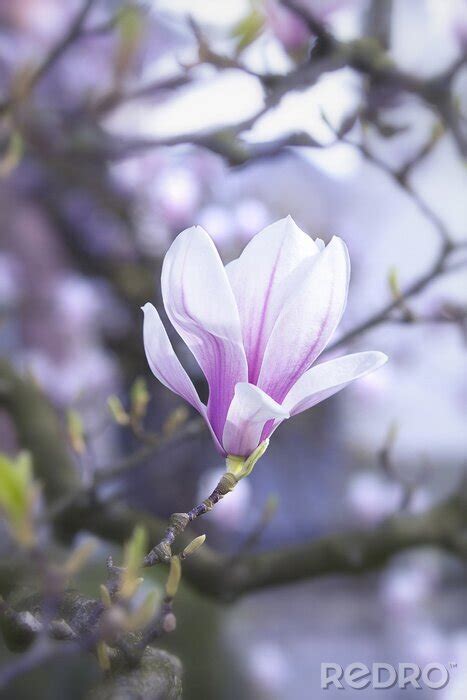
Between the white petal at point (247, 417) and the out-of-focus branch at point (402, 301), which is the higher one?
the out-of-focus branch at point (402, 301)

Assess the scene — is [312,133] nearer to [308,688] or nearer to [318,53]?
[318,53]

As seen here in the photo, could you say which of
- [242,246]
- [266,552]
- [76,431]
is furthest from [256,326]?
[242,246]

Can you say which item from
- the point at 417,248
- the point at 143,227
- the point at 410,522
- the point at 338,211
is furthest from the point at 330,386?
the point at 338,211

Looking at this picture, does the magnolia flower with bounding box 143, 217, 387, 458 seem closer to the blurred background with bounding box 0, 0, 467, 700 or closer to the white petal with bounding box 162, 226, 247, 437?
the white petal with bounding box 162, 226, 247, 437

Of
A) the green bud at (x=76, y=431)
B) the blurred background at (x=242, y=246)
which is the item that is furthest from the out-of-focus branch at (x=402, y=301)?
the green bud at (x=76, y=431)

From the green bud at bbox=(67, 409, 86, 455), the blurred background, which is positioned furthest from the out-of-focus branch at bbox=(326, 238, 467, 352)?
the green bud at bbox=(67, 409, 86, 455)

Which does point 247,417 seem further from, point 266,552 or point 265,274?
point 266,552

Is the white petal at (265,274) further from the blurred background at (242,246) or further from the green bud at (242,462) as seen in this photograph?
the blurred background at (242,246)
